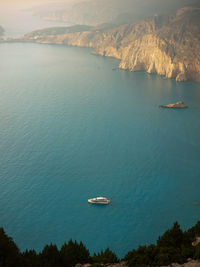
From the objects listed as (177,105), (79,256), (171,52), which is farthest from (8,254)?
(171,52)

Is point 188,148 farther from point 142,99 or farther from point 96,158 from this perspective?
point 142,99

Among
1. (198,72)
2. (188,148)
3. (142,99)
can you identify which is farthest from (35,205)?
(198,72)

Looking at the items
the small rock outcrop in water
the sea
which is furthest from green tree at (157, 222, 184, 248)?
the small rock outcrop in water

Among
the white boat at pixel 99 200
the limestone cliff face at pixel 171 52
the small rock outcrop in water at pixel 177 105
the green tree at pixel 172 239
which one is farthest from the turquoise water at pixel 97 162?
the limestone cliff face at pixel 171 52

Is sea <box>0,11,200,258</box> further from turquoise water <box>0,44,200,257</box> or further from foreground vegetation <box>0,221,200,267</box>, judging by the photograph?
foreground vegetation <box>0,221,200,267</box>

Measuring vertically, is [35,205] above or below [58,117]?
below

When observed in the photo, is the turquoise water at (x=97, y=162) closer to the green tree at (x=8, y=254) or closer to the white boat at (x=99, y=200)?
the white boat at (x=99, y=200)

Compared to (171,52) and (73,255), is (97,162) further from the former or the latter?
(171,52)
